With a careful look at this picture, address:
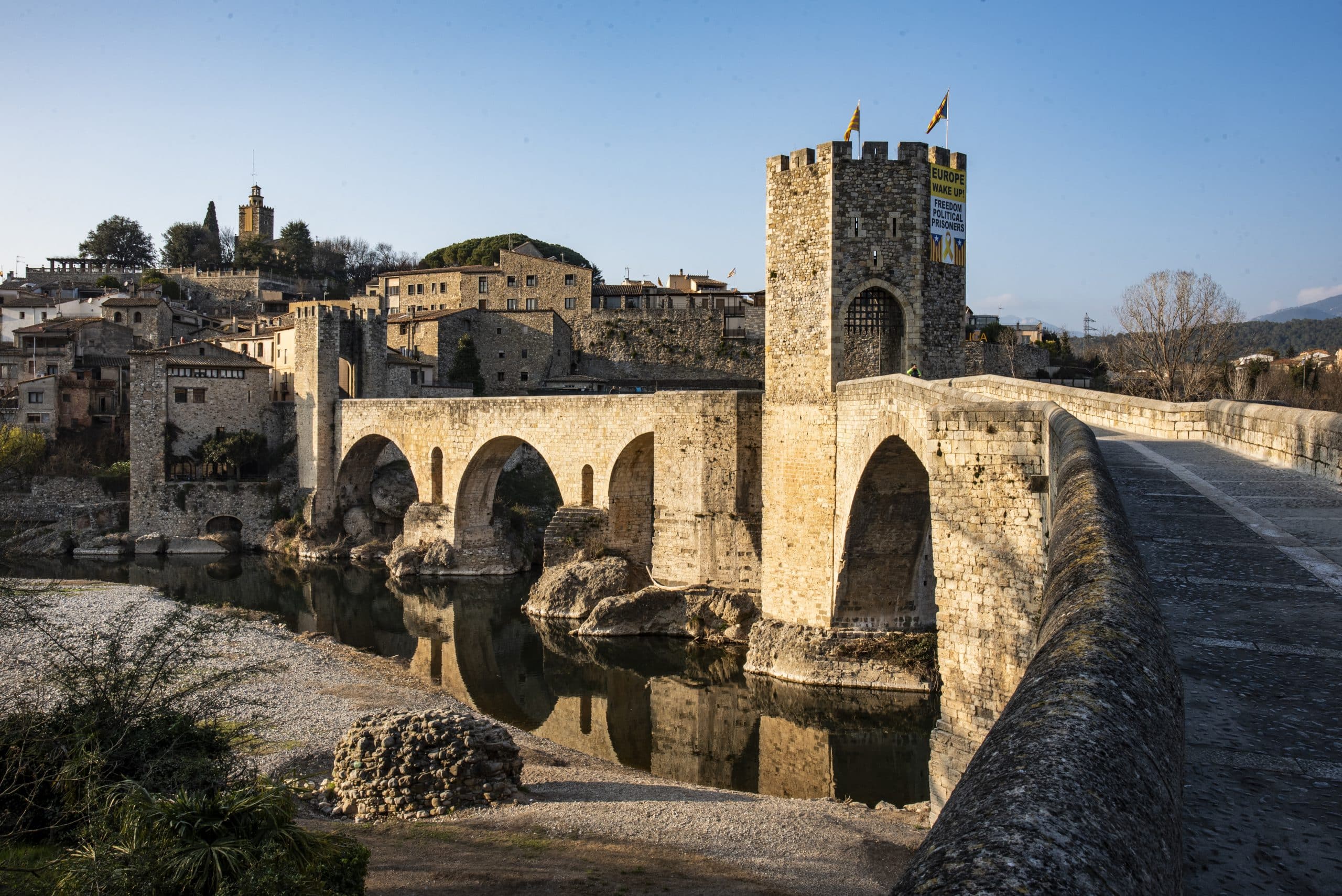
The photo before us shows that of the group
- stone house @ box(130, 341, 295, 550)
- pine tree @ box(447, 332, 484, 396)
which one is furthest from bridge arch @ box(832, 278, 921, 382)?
pine tree @ box(447, 332, 484, 396)

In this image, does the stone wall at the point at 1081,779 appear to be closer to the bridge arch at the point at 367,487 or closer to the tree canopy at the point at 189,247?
the bridge arch at the point at 367,487

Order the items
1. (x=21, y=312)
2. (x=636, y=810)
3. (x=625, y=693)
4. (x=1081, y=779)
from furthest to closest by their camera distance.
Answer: (x=21, y=312) < (x=625, y=693) < (x=636, y=810) < (x=1081, y=779)

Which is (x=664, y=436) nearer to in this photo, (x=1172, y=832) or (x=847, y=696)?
(x=847, y=696)

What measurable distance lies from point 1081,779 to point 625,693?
705 inches

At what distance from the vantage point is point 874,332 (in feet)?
57.8

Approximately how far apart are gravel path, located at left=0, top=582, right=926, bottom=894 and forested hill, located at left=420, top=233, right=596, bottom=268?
4110cm

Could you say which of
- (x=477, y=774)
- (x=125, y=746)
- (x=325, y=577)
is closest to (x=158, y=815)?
(x=125, y=746)

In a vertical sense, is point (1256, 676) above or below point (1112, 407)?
below

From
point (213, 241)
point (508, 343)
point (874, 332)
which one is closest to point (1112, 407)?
point (874, 332)

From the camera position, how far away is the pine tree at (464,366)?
44000 mm

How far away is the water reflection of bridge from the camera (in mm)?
14891

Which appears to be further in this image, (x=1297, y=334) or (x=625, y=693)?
(x=1297, y=334)

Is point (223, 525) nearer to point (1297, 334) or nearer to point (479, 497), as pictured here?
point (479, 497)

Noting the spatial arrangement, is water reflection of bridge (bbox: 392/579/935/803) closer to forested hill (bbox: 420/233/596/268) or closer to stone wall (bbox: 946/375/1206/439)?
stone wall (bbox: 946/375/1206/439)
